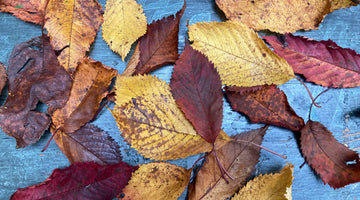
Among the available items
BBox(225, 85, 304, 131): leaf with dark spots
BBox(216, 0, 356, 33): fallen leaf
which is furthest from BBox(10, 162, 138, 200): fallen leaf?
BBox(216, 0, 356, 33): fallen leaf

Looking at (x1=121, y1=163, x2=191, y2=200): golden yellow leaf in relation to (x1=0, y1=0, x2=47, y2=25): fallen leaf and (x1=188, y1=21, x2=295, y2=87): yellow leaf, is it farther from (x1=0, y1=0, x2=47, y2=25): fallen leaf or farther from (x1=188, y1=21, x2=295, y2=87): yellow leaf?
(x1=0, y1=0, x2=47, y2=25): fallen leaf

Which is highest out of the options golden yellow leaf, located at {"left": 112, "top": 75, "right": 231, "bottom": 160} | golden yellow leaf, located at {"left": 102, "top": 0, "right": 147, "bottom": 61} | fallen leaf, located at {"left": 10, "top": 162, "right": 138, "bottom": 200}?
golden yellow leaf, located at {"left": 102, "top": 0, "right": 147, "bottom": 61}

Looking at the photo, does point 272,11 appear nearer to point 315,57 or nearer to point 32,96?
point 315,57

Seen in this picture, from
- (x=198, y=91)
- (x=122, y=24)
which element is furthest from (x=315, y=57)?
(x=122, y=24)

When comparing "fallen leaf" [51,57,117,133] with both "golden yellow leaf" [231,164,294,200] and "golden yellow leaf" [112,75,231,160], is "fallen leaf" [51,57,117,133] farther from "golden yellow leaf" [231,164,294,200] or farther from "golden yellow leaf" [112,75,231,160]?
"golden yellow leaf" [231,164,294,200]

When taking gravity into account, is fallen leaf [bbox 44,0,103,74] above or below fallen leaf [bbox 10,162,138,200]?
above

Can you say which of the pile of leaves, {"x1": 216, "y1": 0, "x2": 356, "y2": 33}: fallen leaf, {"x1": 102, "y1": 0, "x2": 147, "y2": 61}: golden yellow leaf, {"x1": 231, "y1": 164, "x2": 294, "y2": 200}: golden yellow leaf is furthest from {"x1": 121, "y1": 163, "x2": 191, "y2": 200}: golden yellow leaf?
{"x1": 216, "y1": 0, "x2": 356, "y2": 33}: fallen leaf

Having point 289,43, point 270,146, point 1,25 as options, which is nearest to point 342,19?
point 289,43
